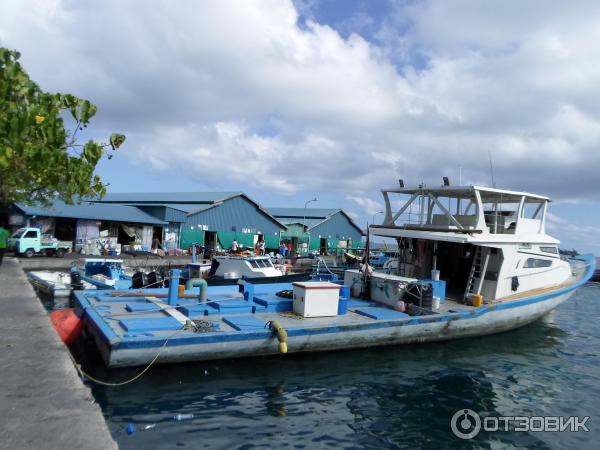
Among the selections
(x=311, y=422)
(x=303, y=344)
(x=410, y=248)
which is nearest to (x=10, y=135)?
(x=311, y=422)

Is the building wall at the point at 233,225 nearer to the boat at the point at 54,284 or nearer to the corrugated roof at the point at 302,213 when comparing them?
the corrugated roof at the point at 302,213

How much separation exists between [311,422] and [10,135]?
6.71m

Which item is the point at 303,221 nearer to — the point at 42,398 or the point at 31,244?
the point at 31,244

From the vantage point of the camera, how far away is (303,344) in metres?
11.1

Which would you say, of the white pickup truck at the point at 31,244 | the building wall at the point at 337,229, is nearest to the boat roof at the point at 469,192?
the white pickup truck at the point at 31,244

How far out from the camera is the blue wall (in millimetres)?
40250

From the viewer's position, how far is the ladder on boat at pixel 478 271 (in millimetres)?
14656

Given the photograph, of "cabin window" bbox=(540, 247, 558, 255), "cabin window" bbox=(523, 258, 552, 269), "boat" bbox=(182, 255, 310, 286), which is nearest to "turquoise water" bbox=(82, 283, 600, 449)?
"cabin window" bbox=(523, 258, 552, 269)

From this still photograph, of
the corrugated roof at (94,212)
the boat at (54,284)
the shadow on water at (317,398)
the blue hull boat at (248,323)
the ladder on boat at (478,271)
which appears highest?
the corrugated roof at (94,212)

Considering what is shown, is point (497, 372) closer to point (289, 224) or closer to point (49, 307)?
point (49, 307)

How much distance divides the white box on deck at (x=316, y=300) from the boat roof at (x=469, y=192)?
511cm

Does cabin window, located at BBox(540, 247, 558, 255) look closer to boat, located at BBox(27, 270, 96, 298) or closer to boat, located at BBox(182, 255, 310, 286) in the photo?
boat, located at BBox(182, 255, 310, 286)

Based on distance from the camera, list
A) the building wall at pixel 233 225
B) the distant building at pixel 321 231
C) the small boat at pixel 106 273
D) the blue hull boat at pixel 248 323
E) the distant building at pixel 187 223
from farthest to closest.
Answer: the distant building at pixel 321 231
the building wall at pixel 233 225
the distant building at pixel 187 223
the small boat at pixel 106 273
the blue hull boat at pixel 248 323

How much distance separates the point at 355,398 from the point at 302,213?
47207 millimetres
